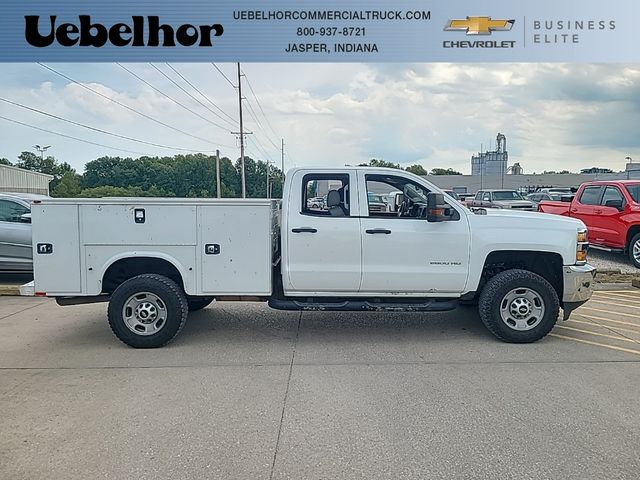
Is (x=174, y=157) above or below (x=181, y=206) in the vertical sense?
above

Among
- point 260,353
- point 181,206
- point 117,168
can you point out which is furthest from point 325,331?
point 117,168

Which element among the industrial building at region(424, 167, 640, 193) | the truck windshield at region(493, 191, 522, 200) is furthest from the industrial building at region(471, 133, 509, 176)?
the truck windshield at region(493, 191, 522, 200)

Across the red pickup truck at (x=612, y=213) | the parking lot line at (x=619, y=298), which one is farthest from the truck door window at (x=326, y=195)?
the red pickup truck at (x=612, y=213)

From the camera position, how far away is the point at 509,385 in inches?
192

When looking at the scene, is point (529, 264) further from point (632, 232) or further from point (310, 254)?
point (632, 232)

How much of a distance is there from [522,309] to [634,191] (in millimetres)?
7588

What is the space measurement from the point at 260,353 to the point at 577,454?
11.1 ft

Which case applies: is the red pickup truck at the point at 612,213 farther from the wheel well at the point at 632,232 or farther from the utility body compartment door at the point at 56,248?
the utility body compartment door at the point at 56,248

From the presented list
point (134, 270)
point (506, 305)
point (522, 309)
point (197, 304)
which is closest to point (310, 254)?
point (134, 270)

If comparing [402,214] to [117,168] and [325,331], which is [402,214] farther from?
[117,168]

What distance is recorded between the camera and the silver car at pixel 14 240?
9.64 m

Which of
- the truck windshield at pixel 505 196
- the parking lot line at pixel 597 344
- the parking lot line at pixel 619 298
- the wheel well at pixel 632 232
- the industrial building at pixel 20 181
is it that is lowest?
the parking lot line at pixel 597 344

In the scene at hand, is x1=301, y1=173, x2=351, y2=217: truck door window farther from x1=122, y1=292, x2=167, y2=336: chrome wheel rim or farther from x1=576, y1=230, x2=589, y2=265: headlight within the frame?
x1=576, y1=230, x2=589, y2=265: headlight

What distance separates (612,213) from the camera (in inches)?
466
